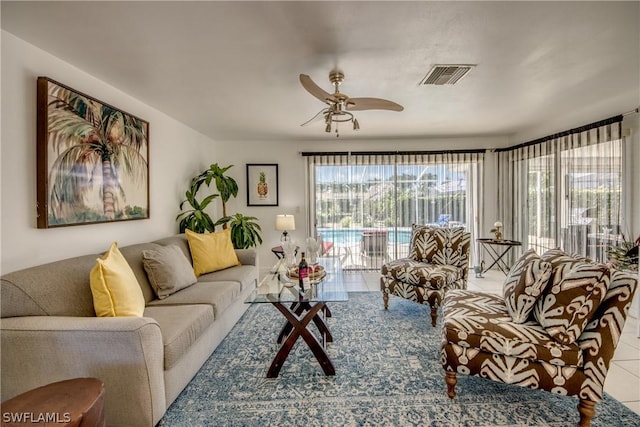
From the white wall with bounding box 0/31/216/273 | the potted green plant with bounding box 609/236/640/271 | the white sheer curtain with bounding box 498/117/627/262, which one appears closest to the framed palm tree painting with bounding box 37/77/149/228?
the white wall with bounding box 0/31/216/273

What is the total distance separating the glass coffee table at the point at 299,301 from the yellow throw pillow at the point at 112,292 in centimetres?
76

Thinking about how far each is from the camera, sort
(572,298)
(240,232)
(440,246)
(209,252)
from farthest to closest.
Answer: (240,232) → (440,246) → (209,252) → (572,298)

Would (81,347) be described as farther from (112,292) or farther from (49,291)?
(49,291)

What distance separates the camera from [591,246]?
3529mm

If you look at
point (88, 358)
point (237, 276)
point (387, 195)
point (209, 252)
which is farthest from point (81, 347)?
point (387, 195)

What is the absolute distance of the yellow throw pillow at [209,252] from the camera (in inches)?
128

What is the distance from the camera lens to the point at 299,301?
2.18 meters

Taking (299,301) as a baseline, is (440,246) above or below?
above

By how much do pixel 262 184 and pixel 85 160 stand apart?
296 centimetres

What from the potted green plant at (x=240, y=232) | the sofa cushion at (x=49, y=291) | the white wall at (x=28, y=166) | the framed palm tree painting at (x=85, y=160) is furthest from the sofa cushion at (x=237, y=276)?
the sofa cushion at (x=49, y=291)

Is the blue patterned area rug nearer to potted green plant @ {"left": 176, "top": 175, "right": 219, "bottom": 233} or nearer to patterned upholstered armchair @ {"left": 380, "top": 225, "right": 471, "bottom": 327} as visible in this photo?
patterned upholstered armchair @ {"left": 380, "top": 225, "right": 471, "bottom": 327}

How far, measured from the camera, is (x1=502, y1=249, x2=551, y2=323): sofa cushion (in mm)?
1859

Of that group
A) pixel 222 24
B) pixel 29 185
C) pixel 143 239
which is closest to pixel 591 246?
pixel 222 24

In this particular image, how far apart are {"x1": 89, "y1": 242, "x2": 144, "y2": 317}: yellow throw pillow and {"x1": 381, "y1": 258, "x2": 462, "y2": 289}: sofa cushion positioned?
2456 mm
